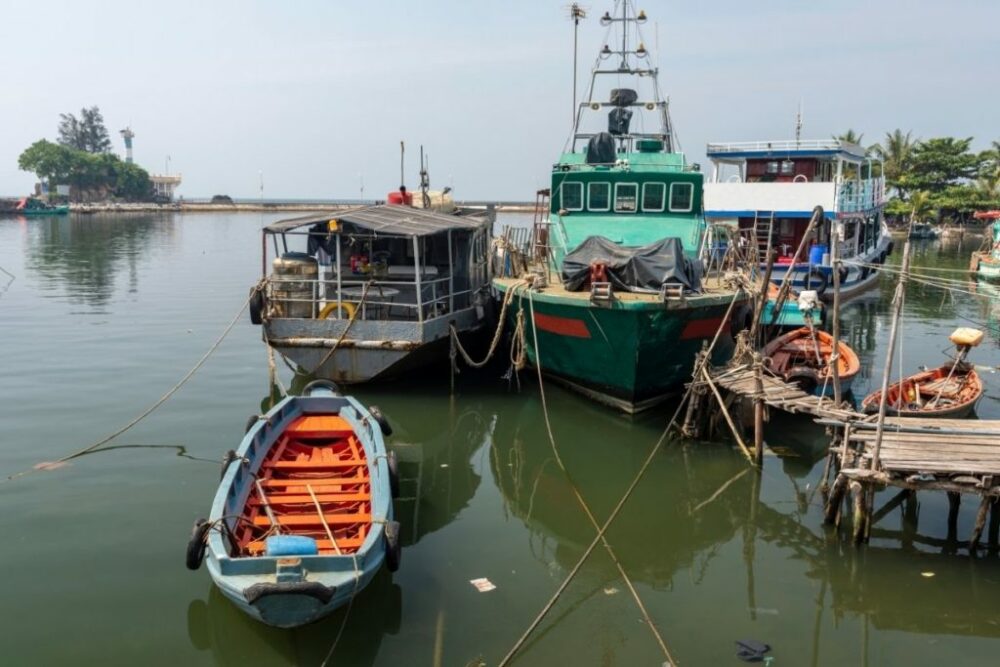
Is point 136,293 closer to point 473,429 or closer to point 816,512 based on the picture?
point 473,429

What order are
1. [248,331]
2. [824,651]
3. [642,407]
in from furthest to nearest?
[248,331] → [642,407] → [824,651]

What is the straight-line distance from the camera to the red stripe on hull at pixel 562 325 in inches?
535

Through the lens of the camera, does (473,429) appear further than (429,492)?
Yes

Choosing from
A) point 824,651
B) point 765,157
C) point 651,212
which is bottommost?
point 824,651

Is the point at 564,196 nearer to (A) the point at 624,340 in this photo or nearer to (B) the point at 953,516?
(A) the point at 624,340

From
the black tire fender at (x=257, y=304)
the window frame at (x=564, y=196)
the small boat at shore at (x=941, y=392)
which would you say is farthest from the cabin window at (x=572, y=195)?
the small boat at shore at (x=941, y=392)

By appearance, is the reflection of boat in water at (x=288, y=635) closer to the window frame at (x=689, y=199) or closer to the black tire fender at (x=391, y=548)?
the black tire fender at (x=391, y=548)

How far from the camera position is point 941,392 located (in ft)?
45.0

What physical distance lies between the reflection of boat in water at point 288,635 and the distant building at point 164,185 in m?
123

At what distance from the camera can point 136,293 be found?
28406 millimetres

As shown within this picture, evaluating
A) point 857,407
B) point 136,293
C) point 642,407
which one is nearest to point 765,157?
point 857,407

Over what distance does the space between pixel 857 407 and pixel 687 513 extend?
6.80 metres

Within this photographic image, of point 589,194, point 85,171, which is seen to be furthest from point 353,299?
point 85,171

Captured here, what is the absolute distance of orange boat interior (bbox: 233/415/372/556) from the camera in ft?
25.7
